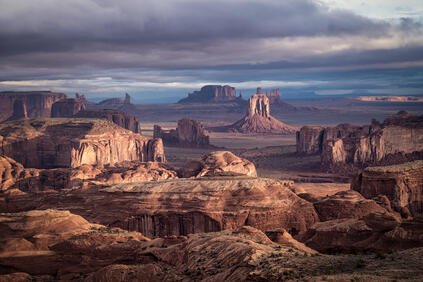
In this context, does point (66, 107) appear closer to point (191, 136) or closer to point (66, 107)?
point (66, 107)

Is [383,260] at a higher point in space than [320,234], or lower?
higher

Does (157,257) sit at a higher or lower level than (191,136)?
higher

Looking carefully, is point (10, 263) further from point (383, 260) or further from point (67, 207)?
point (383, 260)

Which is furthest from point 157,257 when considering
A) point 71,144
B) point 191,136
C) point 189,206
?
point 191,136

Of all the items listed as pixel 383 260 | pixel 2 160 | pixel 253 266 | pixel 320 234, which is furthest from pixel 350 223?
pixel 2 160

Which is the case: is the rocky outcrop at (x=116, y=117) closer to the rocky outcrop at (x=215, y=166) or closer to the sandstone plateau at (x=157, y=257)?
the rocky outcrop at (x=215, y=166)
